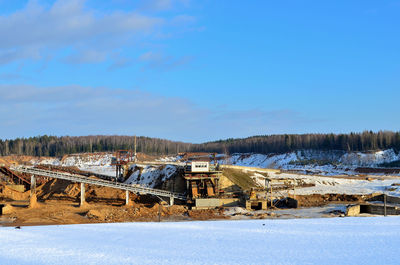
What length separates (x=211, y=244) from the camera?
2591 centimetres

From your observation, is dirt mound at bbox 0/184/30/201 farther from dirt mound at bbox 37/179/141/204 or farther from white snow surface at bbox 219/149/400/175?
white snow surface at bbox 219/149/400/175

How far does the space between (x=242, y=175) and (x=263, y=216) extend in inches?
1036

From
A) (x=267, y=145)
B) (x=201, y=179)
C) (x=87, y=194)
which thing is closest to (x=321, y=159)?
(x=267, y=145)

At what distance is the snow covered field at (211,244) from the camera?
2147 centimetres

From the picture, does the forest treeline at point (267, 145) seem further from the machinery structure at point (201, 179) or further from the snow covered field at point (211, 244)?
the snow covered field at point (211, 244)

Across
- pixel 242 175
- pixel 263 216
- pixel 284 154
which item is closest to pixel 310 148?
pixel 284 154

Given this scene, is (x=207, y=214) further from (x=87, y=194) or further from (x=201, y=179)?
(x=87, y=194)

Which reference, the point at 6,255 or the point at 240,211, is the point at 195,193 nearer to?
the point at 240,211

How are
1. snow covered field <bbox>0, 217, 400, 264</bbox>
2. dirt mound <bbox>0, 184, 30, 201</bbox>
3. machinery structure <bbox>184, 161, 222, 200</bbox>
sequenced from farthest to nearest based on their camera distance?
dirt mound <bbox>0, 184, 30, 201</bbox>
machinery structure <bbox>184, 161, 222, 200</bbox>
snow covered field <bbox>0, 217, 400, 264</bbox>

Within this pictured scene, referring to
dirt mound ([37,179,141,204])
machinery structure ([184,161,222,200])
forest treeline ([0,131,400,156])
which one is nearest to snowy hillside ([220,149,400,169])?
forest treeline ([0,131,400,156])

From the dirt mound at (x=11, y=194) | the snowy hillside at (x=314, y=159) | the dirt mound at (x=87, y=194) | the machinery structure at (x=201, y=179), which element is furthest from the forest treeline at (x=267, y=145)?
the dirt mound at (x=11, y=194)

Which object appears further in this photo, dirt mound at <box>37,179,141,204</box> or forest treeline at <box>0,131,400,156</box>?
forest treeline at <box>0,131,400,156</box>

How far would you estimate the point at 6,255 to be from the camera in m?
22.6

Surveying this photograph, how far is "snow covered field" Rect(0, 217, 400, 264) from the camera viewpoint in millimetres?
21469
